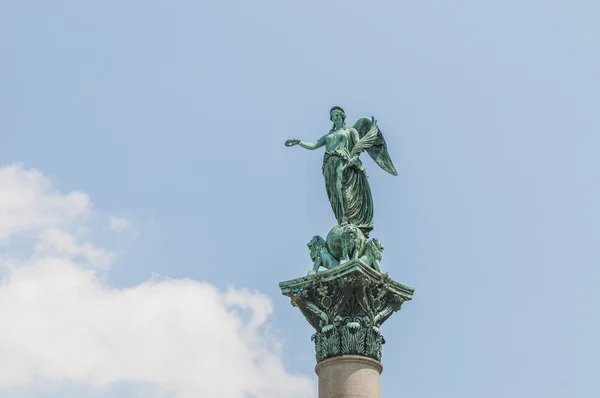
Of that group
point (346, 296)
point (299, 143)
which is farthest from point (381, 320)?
point (299, 143)

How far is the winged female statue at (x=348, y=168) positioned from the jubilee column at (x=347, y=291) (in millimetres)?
26

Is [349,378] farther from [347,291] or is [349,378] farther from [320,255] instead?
[320,255]

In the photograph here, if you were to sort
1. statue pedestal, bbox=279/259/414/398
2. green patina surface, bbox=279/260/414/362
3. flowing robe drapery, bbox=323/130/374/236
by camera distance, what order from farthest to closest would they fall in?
1. flowing robe drapery, bbox=323/130/374/236
2. green patina surface, bbox=279/260/414/362
3. statue pedestal, bbox=279/259/414/398

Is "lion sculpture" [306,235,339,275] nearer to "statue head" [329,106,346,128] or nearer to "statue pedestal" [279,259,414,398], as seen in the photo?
"statue pedestal" [279,259,414,398]

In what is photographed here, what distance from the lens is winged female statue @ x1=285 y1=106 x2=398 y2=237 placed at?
27.5 metres

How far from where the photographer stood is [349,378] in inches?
970

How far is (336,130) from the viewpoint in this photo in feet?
94.2

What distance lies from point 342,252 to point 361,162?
3136 mm

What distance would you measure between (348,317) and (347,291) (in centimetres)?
62

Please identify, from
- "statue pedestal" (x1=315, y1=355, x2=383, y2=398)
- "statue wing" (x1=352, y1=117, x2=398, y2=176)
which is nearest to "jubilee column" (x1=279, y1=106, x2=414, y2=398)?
"statue pedestal" (x1=315, y1=355, x2=383, y2=398)

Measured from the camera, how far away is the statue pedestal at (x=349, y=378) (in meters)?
24.5

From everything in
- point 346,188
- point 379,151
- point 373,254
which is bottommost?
point 373,254

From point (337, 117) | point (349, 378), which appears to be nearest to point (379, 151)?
point (337, 117)

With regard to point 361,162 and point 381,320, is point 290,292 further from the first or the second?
point 361,162
